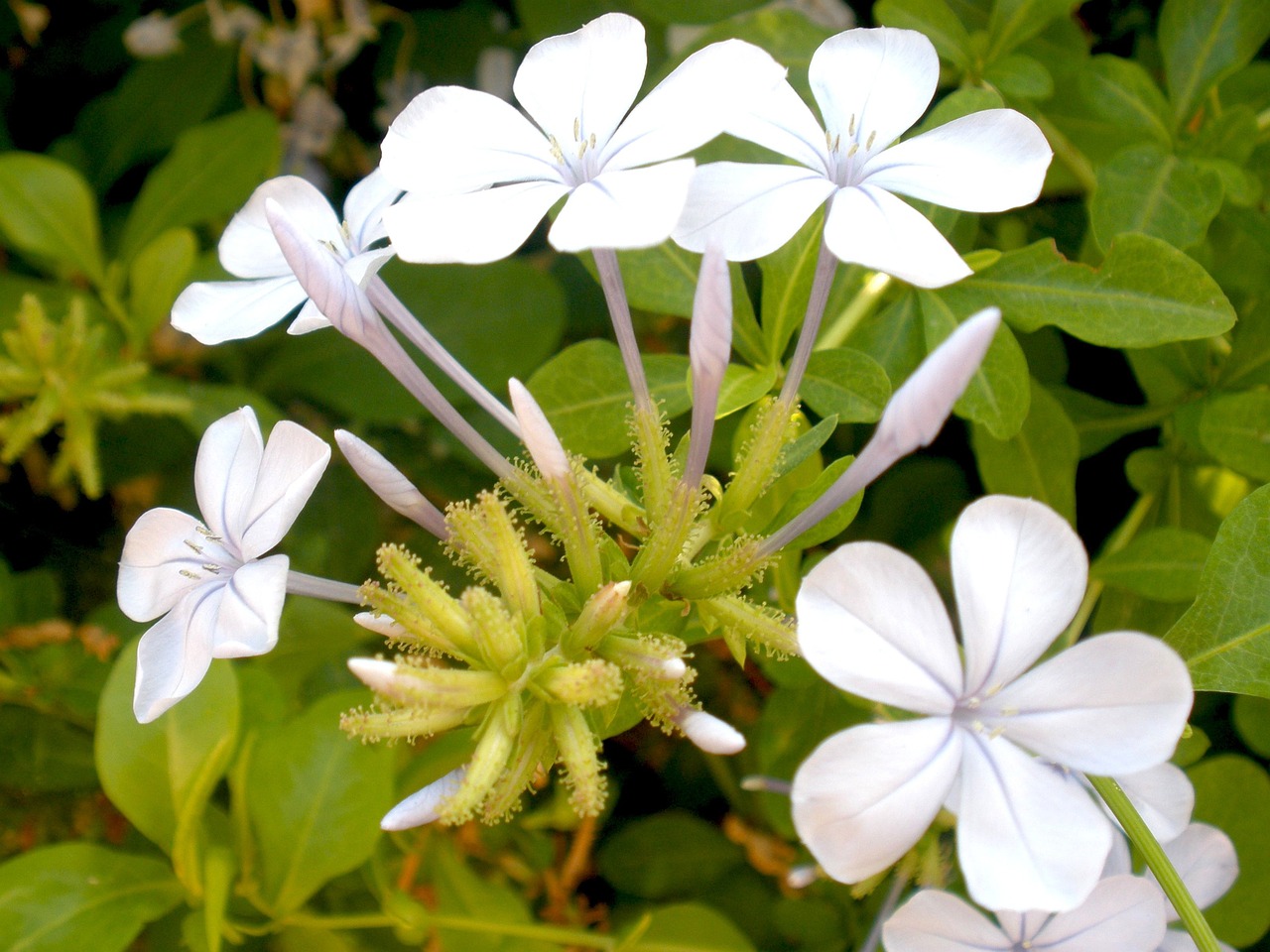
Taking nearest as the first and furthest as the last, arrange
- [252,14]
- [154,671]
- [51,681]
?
[154,671], [51,681], [252,14]

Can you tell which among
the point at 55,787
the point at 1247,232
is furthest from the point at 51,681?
the point at 1247,232

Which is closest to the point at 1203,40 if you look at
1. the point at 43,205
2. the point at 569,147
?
the point at 569,147

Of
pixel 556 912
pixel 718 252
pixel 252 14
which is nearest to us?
pixel 718 252

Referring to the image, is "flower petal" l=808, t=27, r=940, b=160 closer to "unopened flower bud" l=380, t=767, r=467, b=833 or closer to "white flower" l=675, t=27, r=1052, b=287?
"white flower" l=675, t=27, r=1052, b=287

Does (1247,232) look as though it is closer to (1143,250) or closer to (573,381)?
(1143,250)

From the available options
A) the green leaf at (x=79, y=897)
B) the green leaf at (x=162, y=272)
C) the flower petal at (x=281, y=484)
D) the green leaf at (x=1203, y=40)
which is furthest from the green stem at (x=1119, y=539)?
the green leaf at (x=162, y=272)

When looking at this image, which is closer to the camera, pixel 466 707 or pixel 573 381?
pixel 466 707

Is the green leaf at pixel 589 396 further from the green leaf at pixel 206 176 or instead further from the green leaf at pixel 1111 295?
the green leaf at pixel 206 176
